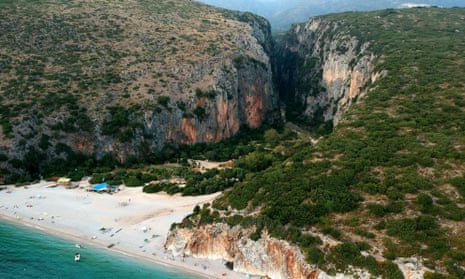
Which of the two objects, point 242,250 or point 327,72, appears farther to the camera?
point 327,72

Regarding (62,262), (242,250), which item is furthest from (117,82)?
(242,250)

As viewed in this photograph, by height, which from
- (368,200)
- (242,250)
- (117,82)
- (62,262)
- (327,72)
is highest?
(117,82)

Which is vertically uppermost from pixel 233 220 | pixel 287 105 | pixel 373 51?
pixel 373 51

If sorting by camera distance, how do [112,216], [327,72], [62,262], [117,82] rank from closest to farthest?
[62,262] → [112,216] → [117,82] → [327,72]

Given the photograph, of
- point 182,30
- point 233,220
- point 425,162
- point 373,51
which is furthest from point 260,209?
point 182,30

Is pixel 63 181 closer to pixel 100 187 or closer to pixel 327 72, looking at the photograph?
pixel 100 187

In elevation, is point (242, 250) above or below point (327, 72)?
below

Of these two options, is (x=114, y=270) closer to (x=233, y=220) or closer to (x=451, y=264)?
(x=233, y=220)
